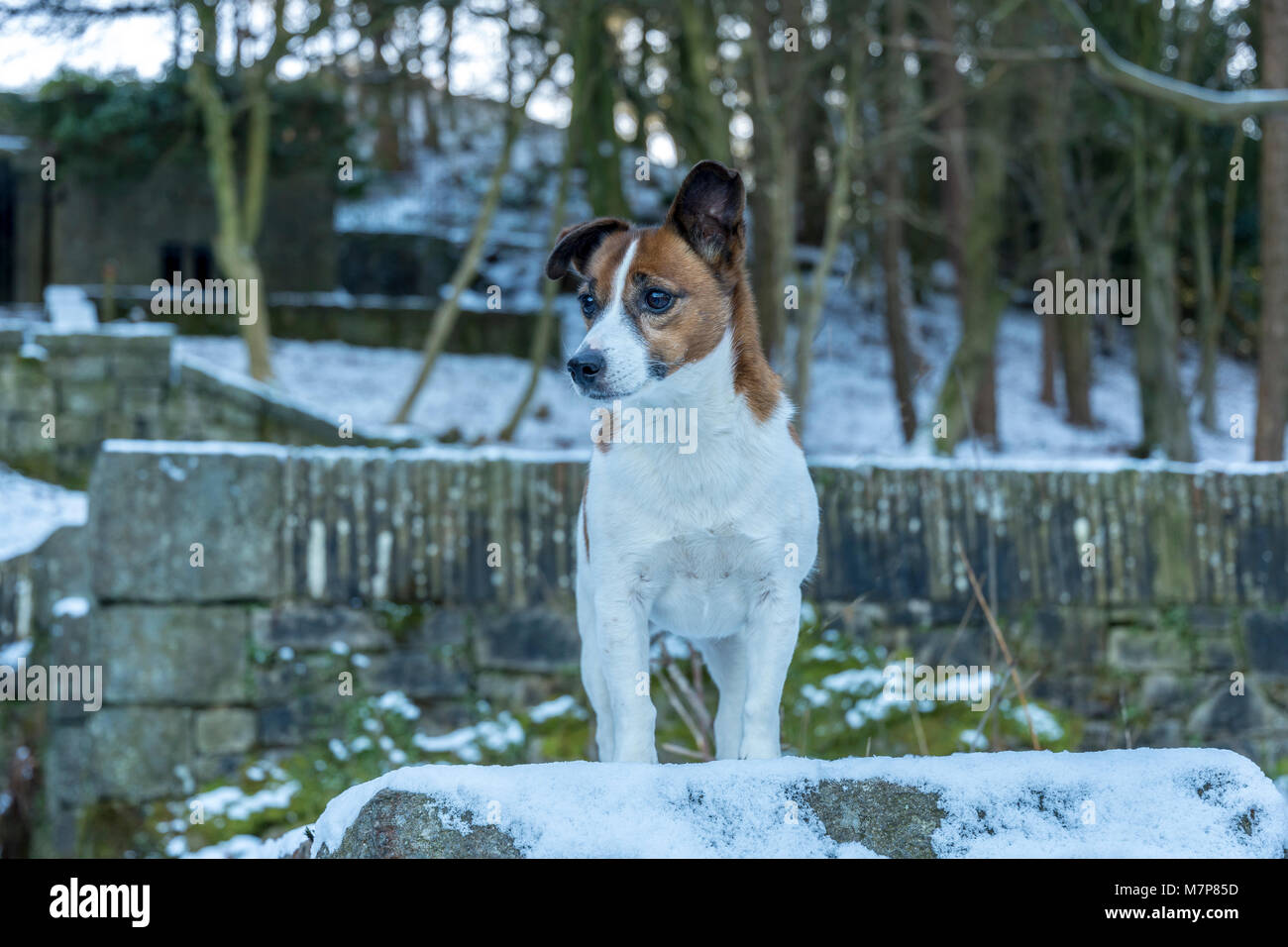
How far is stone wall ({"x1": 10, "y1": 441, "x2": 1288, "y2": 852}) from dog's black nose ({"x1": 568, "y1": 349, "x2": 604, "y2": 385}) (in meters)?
3.90

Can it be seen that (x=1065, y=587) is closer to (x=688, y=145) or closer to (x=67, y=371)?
(x=688, y=145)

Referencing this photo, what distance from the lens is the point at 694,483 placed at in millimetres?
3143

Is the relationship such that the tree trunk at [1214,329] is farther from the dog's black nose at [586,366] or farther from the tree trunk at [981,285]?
the dog's black nose at [586,366]

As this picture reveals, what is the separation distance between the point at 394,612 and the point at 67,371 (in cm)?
1016

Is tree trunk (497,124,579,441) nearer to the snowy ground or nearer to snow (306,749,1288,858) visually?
the snowy ground

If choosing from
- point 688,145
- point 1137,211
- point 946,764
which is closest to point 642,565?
point 946,764

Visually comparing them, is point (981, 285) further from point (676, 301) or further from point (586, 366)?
point (586, 366)

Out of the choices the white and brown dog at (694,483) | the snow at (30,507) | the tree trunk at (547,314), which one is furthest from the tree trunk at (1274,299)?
the snow at (30,507)

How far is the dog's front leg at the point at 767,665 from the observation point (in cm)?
302

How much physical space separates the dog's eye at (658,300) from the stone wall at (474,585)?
3757 mm

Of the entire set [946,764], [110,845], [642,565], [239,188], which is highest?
[239,188]

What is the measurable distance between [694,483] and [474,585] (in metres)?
3.89

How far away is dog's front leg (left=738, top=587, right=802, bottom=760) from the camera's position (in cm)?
302
